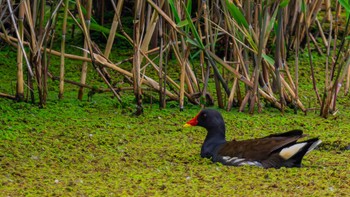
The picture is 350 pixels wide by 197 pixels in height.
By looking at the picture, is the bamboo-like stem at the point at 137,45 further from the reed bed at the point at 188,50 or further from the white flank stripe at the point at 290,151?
the white flank stripe at the point at 290,151

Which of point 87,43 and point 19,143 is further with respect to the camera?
point 87,43

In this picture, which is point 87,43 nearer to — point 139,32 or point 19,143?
point 139,32

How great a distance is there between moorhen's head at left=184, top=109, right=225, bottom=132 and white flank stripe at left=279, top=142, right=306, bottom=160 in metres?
0.57

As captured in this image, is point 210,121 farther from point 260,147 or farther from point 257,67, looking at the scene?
point 257,67

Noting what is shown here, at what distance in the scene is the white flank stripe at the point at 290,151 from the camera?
485 cm

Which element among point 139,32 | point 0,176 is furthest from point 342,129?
point 0,176

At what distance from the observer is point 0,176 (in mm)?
4527

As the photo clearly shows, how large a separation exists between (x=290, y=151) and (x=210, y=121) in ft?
2.27

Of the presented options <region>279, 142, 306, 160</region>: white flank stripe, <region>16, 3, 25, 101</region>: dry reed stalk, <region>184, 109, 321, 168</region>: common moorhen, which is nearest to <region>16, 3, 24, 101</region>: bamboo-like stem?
<region>16, 3, 25, 101</region>: dry reed stalk

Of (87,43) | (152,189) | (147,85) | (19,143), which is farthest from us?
(147,85)

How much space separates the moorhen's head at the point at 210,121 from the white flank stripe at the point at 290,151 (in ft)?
1.87

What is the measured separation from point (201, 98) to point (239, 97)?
26 cm

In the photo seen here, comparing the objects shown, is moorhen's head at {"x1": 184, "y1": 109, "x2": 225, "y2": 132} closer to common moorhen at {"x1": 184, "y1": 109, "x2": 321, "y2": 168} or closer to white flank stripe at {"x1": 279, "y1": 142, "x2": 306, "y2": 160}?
common moorhen at {"x1": 184, "y1": 109, "x2": 321, "y2": 168}

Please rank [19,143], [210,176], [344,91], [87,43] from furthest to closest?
[344,91], [87,43], [19,143], [210,176]
